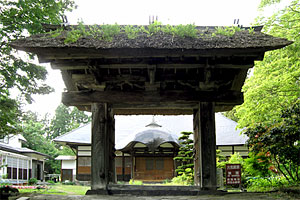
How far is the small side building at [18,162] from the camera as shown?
2784 centimetres

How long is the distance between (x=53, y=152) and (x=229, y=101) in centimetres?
4274

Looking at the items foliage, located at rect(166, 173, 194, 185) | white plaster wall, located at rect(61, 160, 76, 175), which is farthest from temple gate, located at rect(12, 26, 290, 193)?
white plaster wall, located at rect(61, 160, 76, 175)

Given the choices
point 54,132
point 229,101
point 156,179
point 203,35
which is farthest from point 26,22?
point 54,132

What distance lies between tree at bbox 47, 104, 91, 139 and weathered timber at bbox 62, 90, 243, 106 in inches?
2096

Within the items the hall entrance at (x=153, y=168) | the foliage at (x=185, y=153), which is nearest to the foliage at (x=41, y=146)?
the hall entrance at (x=153, y=168)

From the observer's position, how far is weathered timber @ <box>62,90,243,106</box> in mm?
9195

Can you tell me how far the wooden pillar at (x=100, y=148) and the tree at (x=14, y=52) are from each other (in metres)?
4.16

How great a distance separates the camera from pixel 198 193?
879 cm

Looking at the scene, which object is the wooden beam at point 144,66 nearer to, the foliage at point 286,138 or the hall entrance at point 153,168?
the foliage at point 286,138

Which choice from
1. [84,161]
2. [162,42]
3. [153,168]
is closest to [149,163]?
[153,168]

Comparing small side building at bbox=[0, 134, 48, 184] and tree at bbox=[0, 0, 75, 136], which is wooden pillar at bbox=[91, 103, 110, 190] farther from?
small side building at bbox=[0, 134, 48, 184]

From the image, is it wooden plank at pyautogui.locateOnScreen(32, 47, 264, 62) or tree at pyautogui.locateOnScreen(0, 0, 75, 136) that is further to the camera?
tree at pyautogui.locateOnScreen(0, 0, 75, 136)

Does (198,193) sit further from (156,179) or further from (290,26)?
(156,179)

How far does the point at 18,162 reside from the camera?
3128 centimetres
